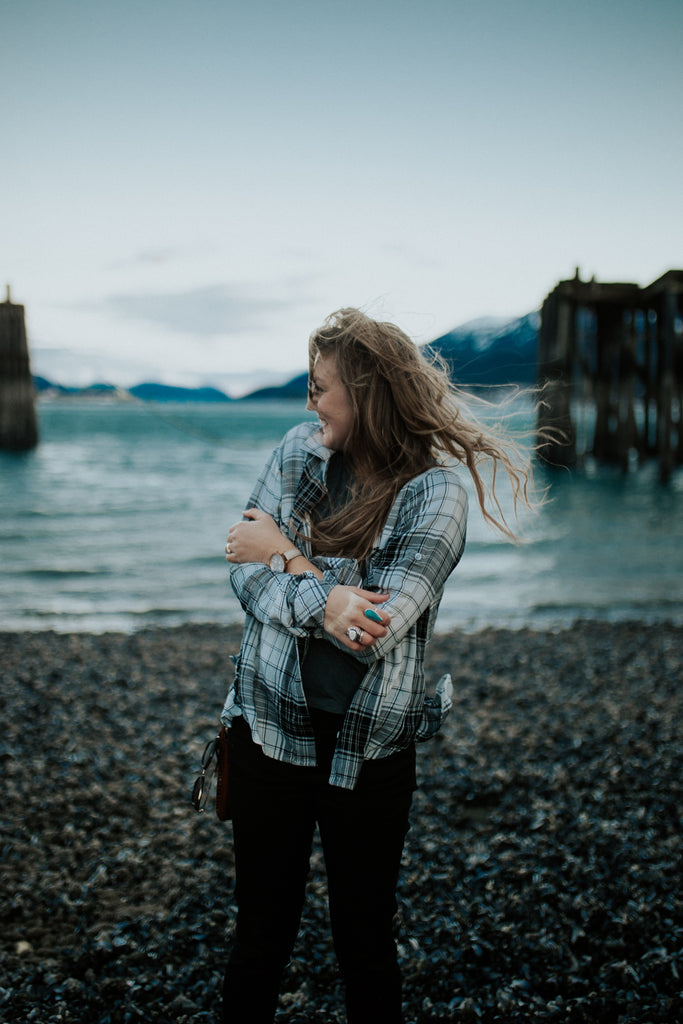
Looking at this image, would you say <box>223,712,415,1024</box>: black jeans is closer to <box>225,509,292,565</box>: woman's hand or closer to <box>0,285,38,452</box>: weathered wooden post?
<box>225,509,292,565</box>: woman's hand

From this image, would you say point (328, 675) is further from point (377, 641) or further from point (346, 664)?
point (377, 641)

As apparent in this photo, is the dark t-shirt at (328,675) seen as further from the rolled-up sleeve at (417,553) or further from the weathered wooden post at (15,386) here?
the weathered wooden post at (15,386)

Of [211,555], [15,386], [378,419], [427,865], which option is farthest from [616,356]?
[378,419]

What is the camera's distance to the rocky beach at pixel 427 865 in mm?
2629

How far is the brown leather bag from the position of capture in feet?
6.64

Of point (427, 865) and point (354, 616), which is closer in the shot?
point (354, 616)

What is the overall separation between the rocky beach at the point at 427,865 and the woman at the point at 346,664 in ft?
3.00

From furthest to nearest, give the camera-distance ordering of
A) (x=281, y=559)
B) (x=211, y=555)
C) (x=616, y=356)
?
(x=616, y=356), (x=211, y=555), (x=281, y=559)

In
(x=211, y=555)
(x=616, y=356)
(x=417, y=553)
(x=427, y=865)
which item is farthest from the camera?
(x=616, y=356)

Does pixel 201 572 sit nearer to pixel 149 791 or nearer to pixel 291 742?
pixel 149 791

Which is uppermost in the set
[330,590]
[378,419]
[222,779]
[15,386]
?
[15,386]

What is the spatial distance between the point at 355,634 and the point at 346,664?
0.19 metres

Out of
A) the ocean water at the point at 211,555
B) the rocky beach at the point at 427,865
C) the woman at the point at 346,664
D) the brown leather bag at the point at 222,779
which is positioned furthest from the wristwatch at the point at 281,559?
the rocky beach at the point at 427,865

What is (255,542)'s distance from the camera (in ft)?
6.61
